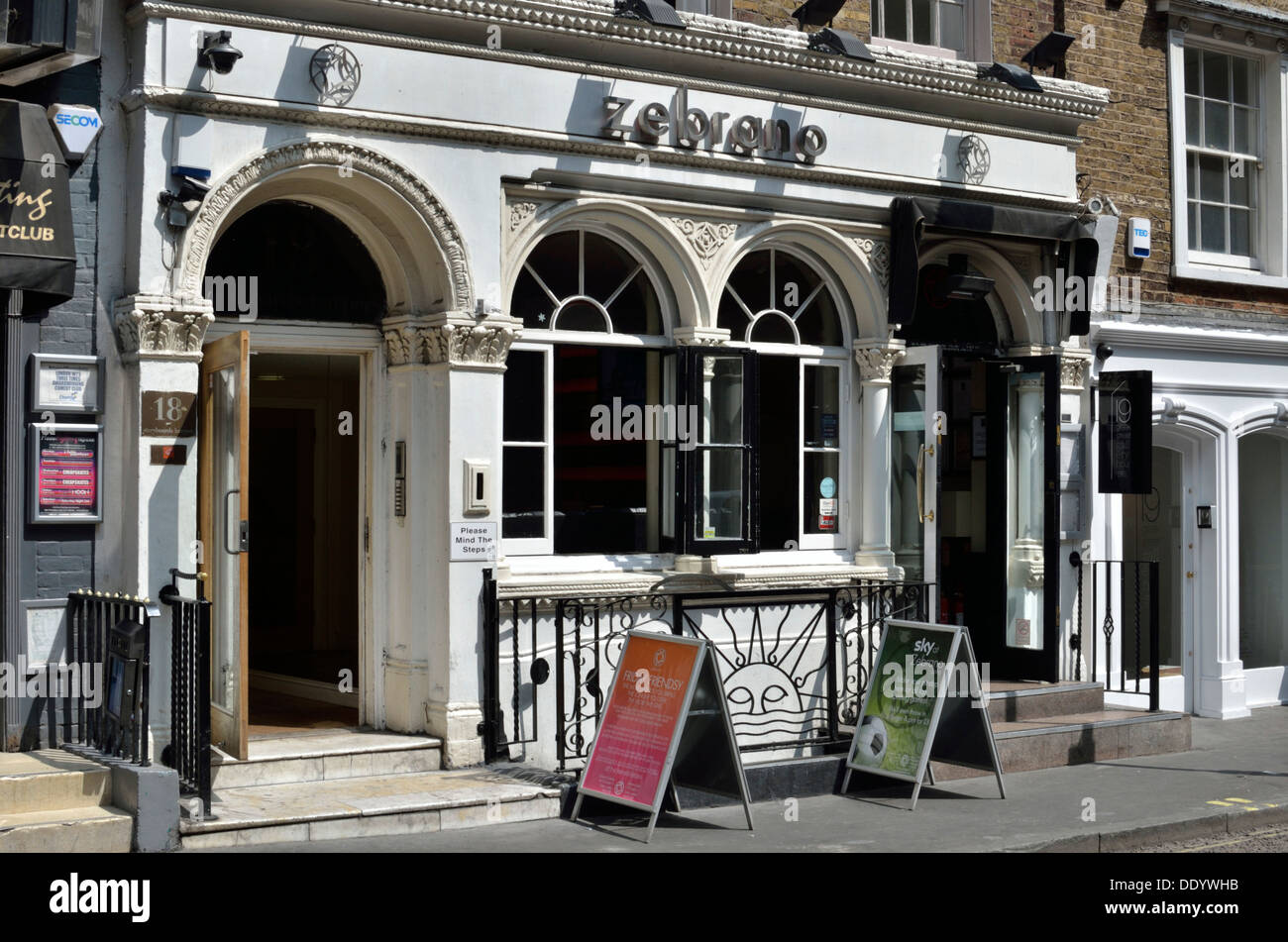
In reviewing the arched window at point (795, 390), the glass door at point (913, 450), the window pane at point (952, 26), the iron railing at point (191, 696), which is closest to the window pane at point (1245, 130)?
the window pane at point (952, 26)

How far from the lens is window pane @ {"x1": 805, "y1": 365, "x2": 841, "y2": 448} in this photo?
37.7ft

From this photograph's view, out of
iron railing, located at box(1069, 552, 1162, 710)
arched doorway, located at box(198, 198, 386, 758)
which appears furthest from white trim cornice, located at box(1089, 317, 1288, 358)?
arched doorway, located at box(198, 198, 386, 758)

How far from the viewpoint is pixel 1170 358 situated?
43.4 feet

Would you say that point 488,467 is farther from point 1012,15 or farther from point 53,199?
point 1012,15

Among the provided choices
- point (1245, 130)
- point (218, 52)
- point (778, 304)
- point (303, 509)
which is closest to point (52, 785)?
point (218, 52)

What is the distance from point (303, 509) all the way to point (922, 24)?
7498 mm

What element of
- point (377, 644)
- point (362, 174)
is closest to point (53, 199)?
point (362, 174)

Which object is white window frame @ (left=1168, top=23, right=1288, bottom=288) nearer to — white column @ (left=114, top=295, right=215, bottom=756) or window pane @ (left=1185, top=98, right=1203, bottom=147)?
window pane @ (left=1185, top=98, right=1203, bottom=147)

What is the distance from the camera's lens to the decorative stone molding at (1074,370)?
1245 cm

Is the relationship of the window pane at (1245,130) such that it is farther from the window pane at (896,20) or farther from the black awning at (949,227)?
the window pane at (896,20)

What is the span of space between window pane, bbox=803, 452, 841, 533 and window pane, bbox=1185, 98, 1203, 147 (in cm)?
505

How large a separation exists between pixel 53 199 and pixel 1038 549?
791 centimetres

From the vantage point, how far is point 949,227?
11.5m

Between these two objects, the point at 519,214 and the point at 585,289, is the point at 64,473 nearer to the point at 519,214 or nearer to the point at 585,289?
the point at 519,214
